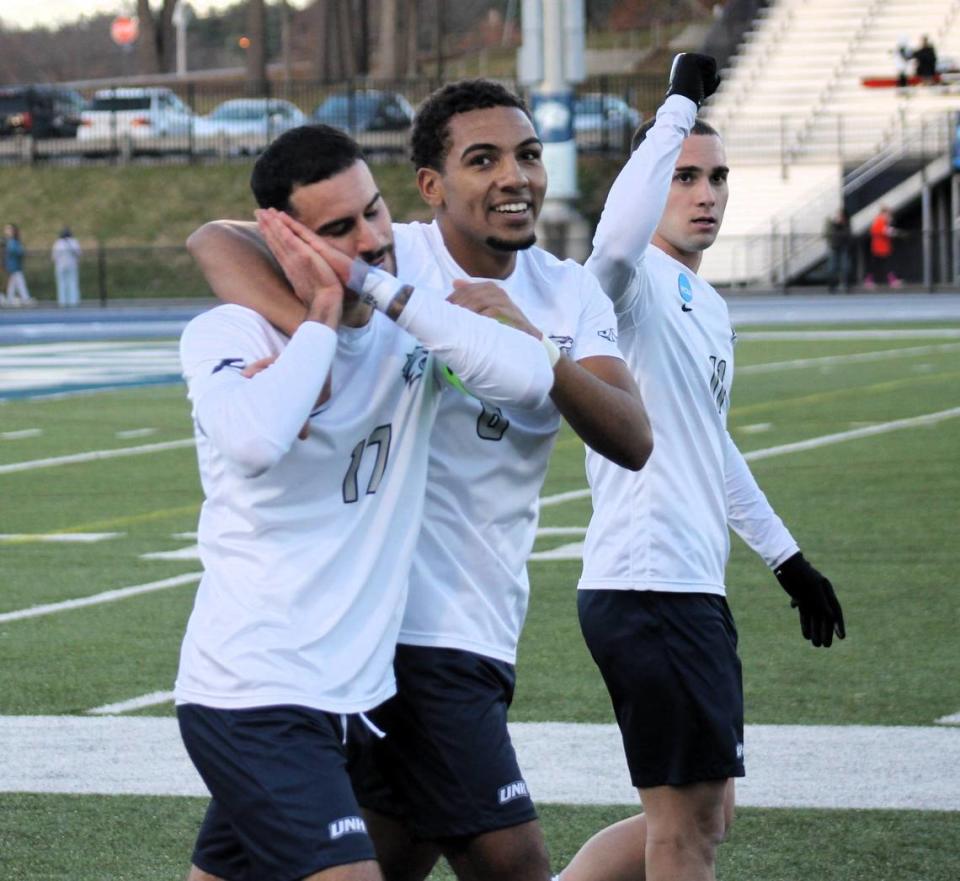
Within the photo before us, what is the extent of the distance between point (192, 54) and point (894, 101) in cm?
7770

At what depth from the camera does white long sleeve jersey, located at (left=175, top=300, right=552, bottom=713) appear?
3699mm

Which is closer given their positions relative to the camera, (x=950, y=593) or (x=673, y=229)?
(x=673, y=229)

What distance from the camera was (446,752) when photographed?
13.3 ft

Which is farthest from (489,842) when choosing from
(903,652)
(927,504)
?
(927,504)

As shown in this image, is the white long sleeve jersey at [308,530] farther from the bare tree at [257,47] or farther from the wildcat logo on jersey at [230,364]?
the bare tree at [257,47]

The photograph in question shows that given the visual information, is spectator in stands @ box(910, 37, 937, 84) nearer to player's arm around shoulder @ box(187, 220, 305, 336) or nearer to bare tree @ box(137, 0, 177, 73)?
bare tree @ box(137, 0, 177, 73)

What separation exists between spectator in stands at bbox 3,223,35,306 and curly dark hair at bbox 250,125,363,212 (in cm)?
3880

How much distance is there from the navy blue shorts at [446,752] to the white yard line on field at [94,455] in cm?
1147

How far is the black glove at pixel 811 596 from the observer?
17.1 feet

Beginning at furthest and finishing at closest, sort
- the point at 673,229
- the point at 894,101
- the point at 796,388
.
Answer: the point at 894,101, the point at 796,388, the point at 673,229

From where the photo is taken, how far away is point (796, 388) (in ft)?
67.7

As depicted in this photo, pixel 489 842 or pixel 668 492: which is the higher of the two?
pixel 668 492

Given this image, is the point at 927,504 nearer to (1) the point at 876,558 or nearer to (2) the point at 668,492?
(1) the point at 876,558

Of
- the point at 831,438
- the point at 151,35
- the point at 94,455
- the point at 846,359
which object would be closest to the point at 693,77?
the point at 831,438
